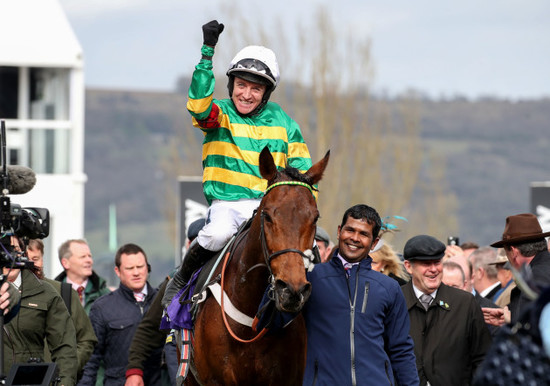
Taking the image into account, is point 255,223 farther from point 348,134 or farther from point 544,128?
point 544,128

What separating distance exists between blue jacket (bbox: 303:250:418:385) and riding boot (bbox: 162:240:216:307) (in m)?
0.97

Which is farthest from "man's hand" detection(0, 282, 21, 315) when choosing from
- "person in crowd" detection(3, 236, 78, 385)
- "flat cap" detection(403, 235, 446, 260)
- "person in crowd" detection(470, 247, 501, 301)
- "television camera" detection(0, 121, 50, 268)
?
"person in crowd" detection(470, 247, 501, 301)

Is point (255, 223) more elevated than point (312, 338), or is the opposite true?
point (255, 223)

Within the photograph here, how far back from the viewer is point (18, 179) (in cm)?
654

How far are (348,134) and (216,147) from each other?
32792 mm

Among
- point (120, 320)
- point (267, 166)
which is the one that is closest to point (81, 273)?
point (120, 320)

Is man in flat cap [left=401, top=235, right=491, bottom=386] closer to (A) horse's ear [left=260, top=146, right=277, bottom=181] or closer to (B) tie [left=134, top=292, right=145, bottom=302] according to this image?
(A) horse's ear [left=260, top=146, right=277, bottom=181]

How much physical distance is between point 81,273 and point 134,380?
1.76m

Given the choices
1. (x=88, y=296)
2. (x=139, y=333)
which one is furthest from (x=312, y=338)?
(x=88, y=296)

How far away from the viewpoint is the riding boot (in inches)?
278

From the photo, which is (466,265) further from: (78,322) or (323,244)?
(78,322)

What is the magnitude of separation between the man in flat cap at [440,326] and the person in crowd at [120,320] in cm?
253

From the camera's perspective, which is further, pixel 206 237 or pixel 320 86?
pixel 320 86

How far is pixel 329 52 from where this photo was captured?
39.1 meters
